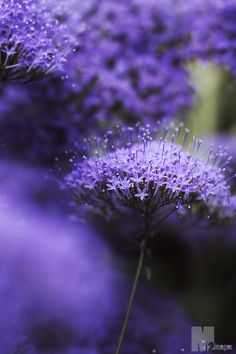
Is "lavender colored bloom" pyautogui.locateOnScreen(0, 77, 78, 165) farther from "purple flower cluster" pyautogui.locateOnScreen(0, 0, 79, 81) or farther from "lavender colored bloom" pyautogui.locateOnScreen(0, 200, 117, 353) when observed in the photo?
"purple flower cluster" pyautogui.locateOnScreen(0, 0, 79, 81)

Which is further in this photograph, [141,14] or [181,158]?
[141,14]

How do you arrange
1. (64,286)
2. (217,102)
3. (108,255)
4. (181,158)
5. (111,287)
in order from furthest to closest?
(217,102), (108,255), (111,287), (64,286), (181,158)

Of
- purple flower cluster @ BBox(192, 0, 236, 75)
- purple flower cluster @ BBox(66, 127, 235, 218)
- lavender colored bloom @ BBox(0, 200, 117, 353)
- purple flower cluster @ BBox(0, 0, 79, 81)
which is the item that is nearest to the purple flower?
purple flower cluster @ BBox(192, 0, 236, 75)

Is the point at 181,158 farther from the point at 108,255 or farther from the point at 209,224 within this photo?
the point at 108,255

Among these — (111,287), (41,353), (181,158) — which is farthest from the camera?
(111,287)

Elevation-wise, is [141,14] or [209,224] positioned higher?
[141,14]

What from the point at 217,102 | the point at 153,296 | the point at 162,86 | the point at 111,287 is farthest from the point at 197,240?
the point at 217,102
